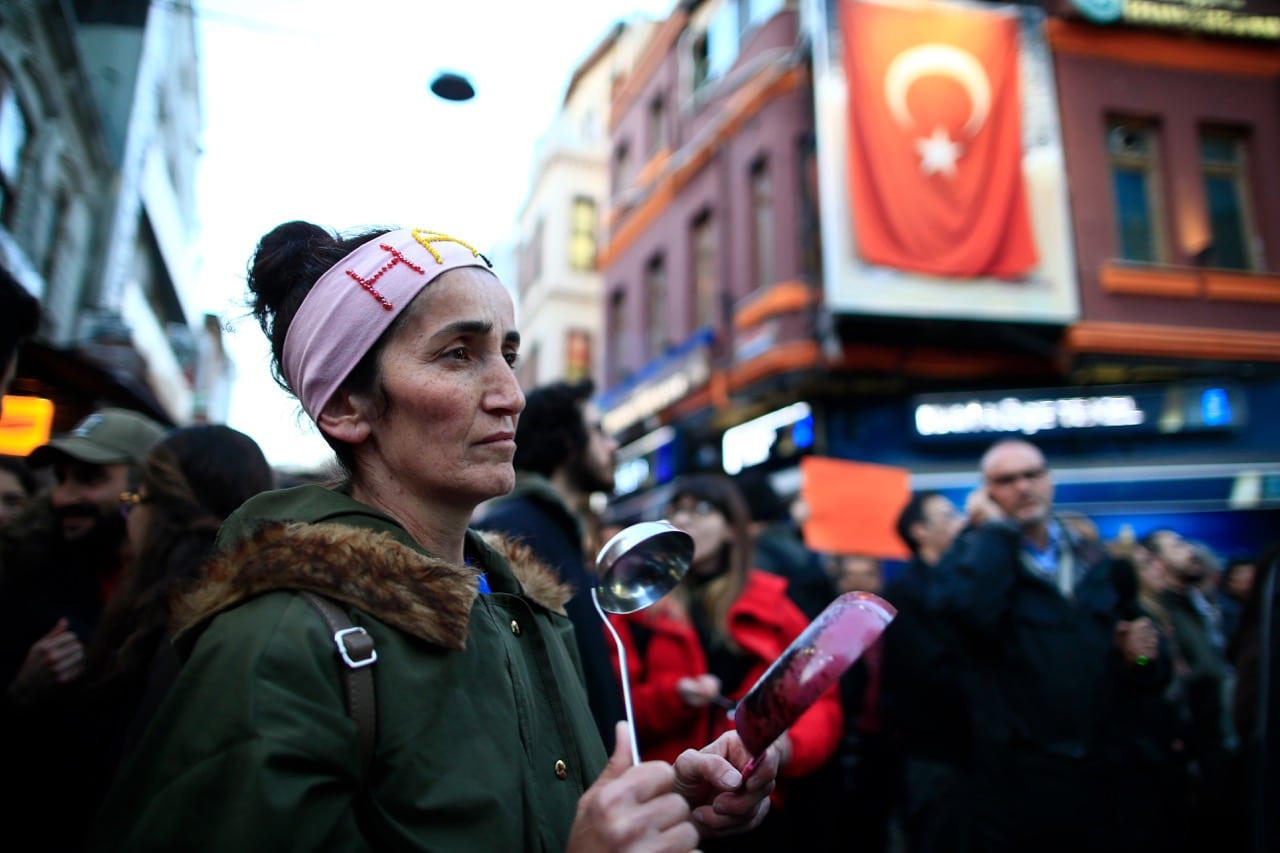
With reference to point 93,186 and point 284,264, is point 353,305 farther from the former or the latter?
point 93,186

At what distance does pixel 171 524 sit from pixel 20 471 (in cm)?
266

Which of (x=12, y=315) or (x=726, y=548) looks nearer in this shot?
(x=12, y=315)

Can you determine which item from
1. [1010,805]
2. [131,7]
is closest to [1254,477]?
[1010,805]

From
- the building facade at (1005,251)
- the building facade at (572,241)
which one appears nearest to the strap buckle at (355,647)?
the building facade at (1005,251)

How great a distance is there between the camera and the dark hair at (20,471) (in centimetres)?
431

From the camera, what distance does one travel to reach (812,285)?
1213 centimetres

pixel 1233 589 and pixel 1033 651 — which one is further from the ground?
pixel 1233 589

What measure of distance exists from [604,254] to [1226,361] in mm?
11823

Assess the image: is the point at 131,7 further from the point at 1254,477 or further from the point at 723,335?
the point at 1254,477

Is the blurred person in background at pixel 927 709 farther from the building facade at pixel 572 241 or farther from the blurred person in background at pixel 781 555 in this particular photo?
the building facade at pixel 572 241

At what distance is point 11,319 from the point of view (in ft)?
8.79

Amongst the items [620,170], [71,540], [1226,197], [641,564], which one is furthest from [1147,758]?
[620,170]

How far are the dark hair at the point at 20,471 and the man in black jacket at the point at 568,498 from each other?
2.72 m

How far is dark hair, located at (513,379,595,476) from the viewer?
3.35 metres
